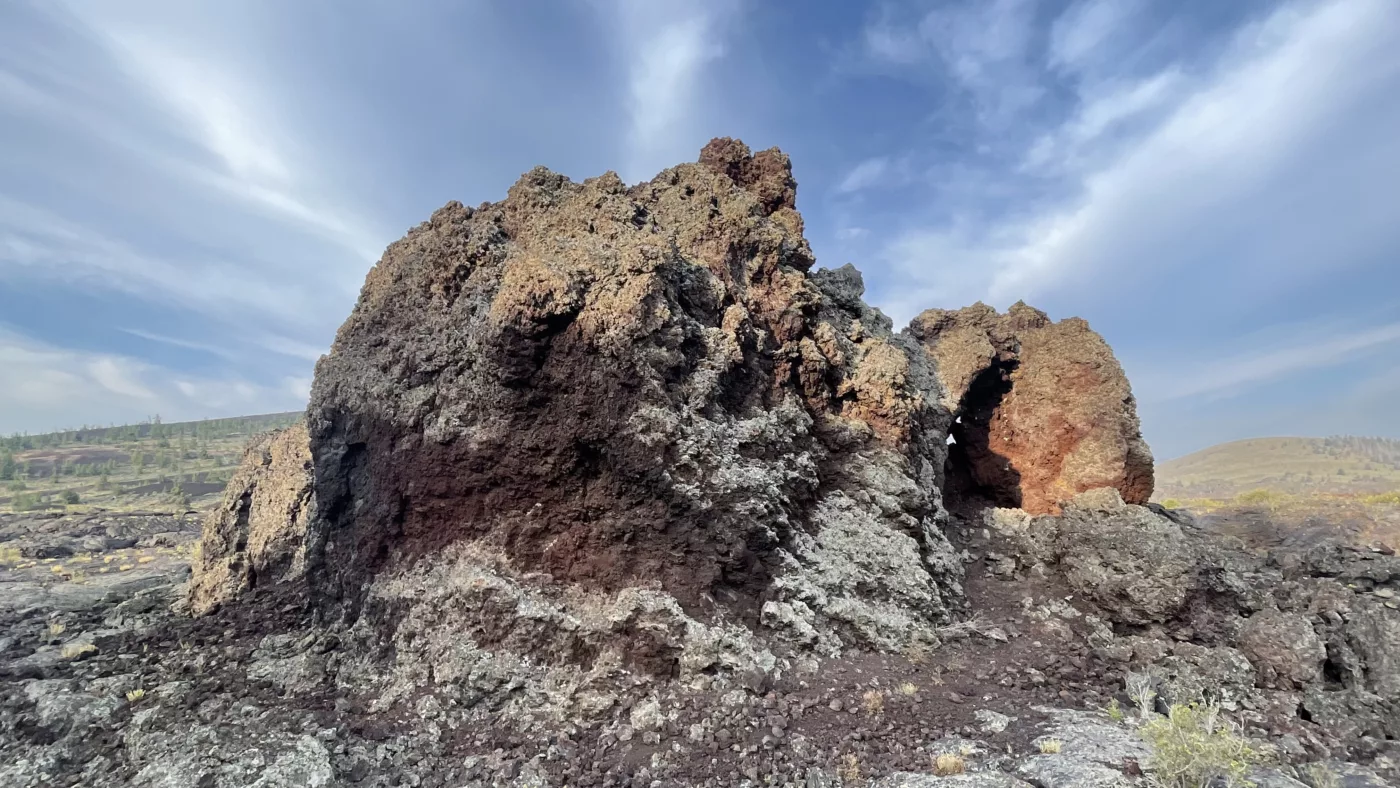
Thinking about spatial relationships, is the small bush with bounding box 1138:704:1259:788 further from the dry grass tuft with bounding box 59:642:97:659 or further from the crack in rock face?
the dry grass tuft with bounding box 59:642:97:659

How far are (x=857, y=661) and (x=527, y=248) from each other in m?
8.92

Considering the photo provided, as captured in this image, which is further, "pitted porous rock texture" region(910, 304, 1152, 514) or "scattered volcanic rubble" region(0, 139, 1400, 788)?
"pitted porous rock texture" region(910, 304, 1152, 514)

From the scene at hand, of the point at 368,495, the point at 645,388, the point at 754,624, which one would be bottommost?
the point at 754,624

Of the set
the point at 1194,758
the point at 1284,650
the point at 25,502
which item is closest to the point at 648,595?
the point at 1194,758

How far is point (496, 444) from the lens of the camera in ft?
32.2

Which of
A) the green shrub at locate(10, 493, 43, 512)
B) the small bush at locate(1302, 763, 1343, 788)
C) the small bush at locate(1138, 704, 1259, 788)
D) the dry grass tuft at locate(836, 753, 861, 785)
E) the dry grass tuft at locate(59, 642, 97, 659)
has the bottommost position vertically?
the small bush at locate(1302, 763, 1343, 788)

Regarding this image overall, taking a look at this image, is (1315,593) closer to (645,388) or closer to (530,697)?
(645,388)

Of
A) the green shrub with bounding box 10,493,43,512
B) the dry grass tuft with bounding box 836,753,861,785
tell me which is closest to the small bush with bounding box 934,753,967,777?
the dry grass tuft with bounding box 836,753,861,785

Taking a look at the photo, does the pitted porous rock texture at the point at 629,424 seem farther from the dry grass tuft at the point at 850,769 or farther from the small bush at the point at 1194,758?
the small bush at the point at 1194,758

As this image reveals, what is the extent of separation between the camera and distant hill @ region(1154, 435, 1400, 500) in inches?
2795

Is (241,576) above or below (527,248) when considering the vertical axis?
below

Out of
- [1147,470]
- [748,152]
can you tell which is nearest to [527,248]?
[748,152]

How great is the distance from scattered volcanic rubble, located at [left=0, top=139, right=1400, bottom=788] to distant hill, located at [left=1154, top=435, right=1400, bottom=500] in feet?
205

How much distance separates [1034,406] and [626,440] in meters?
12.1
